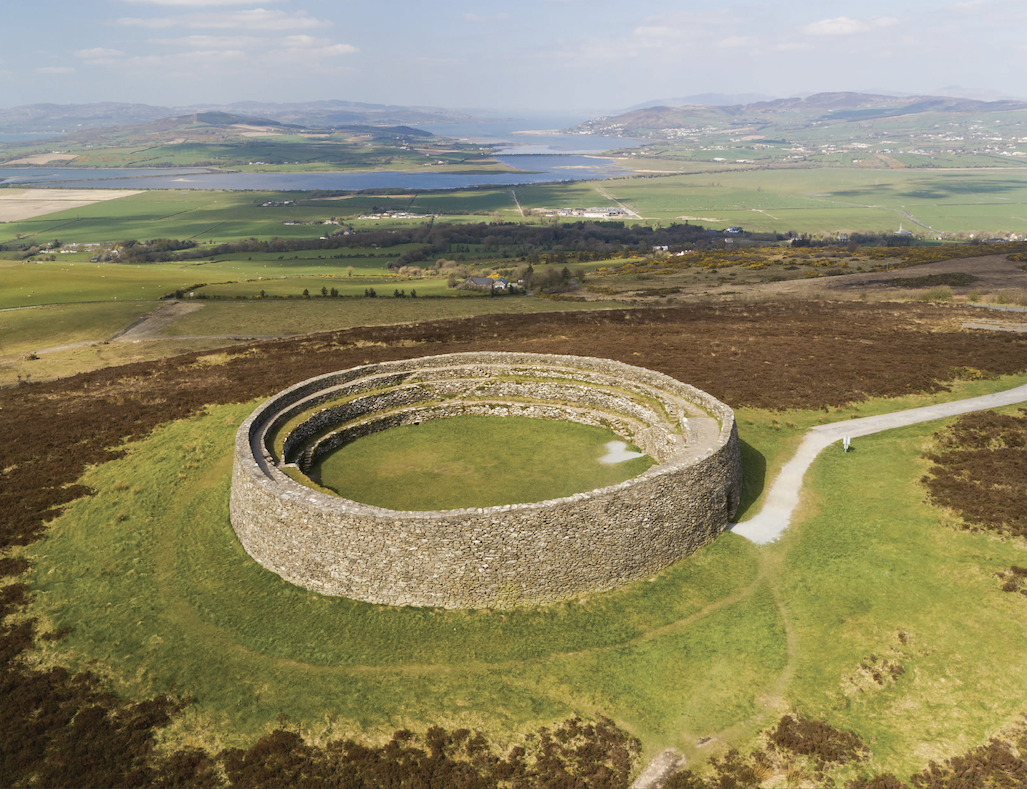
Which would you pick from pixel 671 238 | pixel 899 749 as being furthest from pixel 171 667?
pixel 671 238

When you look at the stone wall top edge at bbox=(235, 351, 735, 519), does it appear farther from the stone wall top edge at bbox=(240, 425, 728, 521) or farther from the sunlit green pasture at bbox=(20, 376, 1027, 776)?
the sunlit green pasture at bbox=(20, 376, 1027, 776)

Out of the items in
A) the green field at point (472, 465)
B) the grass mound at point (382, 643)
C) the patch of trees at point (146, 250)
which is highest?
the patch of trees at point (146, 250)

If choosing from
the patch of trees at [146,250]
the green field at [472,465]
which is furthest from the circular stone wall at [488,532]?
the patch of trees at [146,250]

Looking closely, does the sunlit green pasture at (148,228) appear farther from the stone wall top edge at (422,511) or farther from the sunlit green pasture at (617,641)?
the sunlit green pasture at (617,641)

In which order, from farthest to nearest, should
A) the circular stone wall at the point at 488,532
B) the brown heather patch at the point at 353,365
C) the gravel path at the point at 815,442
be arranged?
the gravel path at the point at 815,442 < the circular stone wall at the point at 488,532 < the brown heather patch at the point at 353,365

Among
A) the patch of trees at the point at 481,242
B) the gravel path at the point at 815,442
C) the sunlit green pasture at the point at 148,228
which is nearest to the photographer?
the gravel path at the point at 815,442

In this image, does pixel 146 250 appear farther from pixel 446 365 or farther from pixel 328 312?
pixel 446 365
